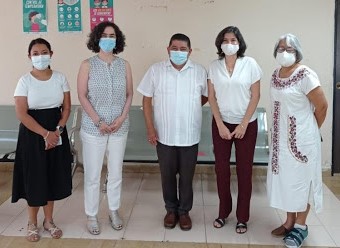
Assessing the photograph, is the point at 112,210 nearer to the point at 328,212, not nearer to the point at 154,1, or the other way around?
the point at 328,212

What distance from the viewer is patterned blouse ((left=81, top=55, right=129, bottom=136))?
105 inches

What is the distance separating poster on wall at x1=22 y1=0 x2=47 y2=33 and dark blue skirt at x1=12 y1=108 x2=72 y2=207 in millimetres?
1837

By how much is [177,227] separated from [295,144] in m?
1.08

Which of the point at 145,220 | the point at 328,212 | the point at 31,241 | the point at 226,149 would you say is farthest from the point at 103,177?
the point at 328,212

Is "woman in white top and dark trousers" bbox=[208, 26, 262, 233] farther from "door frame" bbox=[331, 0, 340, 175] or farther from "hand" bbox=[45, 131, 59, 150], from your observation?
"door frame" bbox=[331, 0, 340, 175]

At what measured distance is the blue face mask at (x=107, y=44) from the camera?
266cm

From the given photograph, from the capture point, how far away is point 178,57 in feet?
8.80

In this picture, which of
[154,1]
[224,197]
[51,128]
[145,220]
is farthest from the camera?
[154,1]

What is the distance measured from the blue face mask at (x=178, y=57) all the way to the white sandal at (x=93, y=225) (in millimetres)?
1286

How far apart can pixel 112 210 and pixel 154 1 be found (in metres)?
2.24

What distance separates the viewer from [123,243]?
8.88 ft

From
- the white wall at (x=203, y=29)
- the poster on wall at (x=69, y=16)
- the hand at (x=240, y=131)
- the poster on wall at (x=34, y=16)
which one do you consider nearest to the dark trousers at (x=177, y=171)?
the hand at (x=240, y=131)

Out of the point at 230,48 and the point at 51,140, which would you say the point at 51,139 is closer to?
the point at 51,140

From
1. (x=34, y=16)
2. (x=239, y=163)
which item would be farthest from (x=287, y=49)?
(x=34, y=16)
